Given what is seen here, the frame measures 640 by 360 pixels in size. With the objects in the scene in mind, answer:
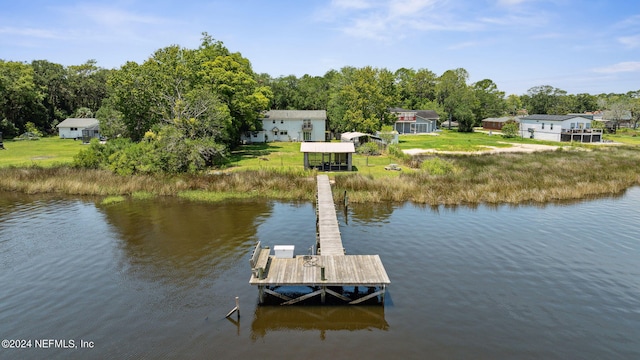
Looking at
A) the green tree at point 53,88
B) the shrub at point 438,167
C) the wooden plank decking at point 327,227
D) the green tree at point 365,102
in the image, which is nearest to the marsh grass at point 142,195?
the wooden plank decking at point 327,227

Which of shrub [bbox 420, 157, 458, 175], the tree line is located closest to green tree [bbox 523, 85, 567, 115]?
the tree line

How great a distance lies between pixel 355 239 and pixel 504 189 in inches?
723

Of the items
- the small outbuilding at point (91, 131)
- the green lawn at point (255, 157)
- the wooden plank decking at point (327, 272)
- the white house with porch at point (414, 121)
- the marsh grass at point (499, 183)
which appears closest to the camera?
the wooden plank decking at point (327, 272)

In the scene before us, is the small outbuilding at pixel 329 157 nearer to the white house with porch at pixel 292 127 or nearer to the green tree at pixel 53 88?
the white house with porch at pixel 292 127

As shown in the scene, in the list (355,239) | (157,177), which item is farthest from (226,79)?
(355,239)

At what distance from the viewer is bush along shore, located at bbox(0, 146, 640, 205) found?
34.5 m

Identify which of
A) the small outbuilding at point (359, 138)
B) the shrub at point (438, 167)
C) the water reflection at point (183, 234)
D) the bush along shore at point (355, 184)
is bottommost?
the water reflection at point (183, 234)

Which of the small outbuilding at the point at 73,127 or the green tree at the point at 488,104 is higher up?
the green tree at the point at 488,104

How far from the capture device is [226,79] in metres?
54.3

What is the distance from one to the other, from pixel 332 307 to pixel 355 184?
19.8m

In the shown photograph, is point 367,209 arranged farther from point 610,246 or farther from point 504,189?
point 610,246

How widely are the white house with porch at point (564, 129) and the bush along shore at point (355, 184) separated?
1648 inches

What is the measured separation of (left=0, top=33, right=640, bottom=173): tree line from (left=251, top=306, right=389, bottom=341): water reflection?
1079 inches

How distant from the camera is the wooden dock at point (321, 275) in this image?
16.6 metres
